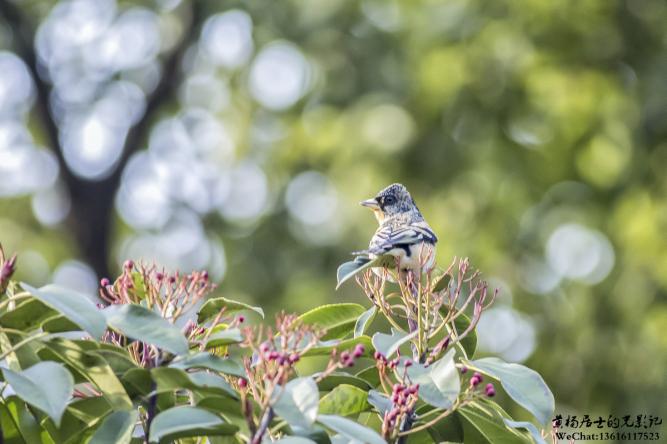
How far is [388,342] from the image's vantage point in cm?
202

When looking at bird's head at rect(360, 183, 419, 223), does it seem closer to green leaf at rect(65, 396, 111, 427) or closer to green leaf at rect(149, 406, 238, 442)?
green leaf at rect(65, 396, 111, 427)

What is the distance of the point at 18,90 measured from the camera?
16.4m

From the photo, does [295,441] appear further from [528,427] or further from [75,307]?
[528,427]

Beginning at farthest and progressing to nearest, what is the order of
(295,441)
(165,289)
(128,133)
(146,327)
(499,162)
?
1. (128,133)
2. (499,162)
3. (165,289)
4. (146,327)
5. (295,441)

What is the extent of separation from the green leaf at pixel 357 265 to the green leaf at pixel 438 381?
0.27 m

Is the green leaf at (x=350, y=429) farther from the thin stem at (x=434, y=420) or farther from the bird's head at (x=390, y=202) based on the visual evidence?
the bird's head at (x=390, y=202)

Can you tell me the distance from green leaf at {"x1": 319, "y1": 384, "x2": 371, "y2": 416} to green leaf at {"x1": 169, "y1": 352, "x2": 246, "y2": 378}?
0.66ft

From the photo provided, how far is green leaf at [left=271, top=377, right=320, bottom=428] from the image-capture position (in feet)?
5.56

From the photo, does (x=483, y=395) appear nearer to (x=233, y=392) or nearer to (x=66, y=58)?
(x=233, y=392)

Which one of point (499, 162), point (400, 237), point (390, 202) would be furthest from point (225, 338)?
point (499, 162)

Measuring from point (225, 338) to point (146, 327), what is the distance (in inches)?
7.6

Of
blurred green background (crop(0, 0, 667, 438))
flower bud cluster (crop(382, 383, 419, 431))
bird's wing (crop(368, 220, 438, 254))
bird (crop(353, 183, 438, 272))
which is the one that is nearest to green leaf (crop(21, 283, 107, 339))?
flower bud cluster (crop(382, 383, 419, 431))

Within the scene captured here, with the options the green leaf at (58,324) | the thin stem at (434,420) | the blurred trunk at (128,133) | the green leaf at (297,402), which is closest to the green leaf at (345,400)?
the thin stem at (434,420)

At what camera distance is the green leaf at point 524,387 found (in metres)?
1.92
